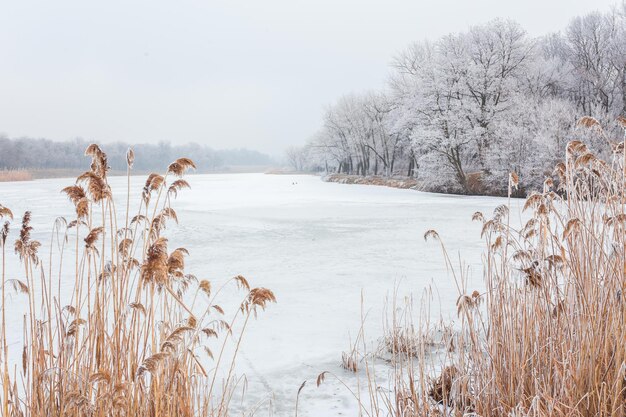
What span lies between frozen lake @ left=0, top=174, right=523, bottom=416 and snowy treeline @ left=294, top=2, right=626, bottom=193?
423 inches

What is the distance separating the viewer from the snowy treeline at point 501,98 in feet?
79.9

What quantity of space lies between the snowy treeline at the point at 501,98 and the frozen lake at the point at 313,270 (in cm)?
1075

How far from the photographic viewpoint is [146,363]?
1.36 meters

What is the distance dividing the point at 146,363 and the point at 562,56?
165 feet

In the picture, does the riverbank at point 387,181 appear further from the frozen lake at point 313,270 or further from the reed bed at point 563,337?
the reed bed at point 563,337

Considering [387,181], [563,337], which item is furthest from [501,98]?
[563,337]

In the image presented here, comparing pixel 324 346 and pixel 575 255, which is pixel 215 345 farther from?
pixel 575 255

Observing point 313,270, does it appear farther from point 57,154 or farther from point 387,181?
point 57,154

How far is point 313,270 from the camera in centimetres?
752

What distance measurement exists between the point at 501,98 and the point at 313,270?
87.2 ft

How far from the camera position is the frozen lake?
381cm

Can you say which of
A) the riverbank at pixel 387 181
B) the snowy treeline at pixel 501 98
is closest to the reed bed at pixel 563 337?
the snowy treeline at pixel 501 98

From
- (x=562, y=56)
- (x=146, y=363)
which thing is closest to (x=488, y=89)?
(x=562, y=56)

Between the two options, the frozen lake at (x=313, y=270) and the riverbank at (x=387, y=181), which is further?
the riverbank at (x=387, y=181)
